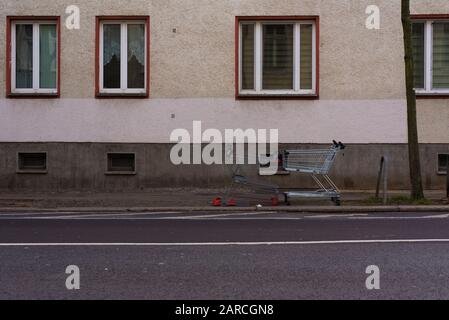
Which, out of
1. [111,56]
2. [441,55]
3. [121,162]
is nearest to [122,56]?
[111,56]

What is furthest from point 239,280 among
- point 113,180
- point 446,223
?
point 113,180

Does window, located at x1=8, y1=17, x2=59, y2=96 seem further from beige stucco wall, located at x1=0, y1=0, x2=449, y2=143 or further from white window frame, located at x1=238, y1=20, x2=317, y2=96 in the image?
white window frame, located at x1=238, y1=20, x2=317, y2=96

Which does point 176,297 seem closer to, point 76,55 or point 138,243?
point 138,243

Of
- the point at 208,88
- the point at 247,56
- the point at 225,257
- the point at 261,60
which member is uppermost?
the point at 247,56

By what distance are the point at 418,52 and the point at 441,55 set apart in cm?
57

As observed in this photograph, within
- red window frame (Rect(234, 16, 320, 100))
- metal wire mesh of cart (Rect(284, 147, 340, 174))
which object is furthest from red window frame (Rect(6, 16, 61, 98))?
metal wire mesh of cart (Rect(284, 147, 340, 174))

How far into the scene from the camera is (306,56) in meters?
18.6

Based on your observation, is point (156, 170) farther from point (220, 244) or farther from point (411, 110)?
point (220, 244)

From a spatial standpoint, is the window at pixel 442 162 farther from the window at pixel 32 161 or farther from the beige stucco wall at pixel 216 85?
the window at pixel 32 161

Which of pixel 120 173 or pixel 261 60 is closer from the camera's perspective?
pixel 120 173

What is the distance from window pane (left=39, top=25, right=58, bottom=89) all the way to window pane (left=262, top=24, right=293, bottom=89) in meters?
5.31

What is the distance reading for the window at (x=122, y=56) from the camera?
61.5ft

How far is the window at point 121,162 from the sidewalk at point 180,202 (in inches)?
35.1

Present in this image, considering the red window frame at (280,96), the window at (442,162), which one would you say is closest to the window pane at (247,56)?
the red window frame at (280,96)
